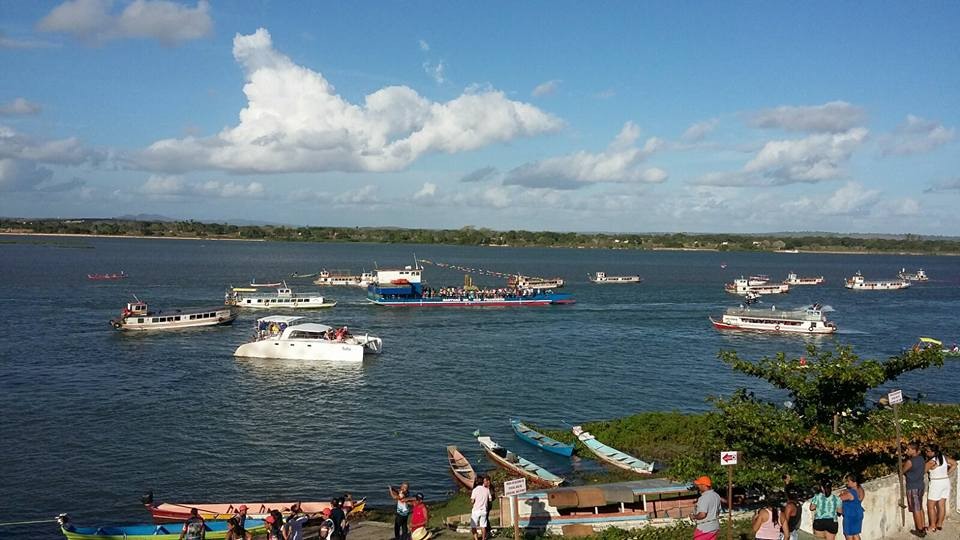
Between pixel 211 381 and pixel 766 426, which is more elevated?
pixel 766 426

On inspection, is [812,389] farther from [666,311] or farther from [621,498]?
[666,311]

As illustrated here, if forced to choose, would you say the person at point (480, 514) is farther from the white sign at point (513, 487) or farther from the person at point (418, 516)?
the white sign at point (513, 487)

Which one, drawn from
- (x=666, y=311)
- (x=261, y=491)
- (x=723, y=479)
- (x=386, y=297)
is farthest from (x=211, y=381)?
(x=666, y=311)

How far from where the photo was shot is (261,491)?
1146 inches

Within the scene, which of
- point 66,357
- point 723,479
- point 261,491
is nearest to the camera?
point 723,479

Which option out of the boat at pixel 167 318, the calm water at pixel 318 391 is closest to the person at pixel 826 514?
the calm water at pixel 318 391

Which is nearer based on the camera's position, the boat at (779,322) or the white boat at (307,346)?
the white boat at (307,346)

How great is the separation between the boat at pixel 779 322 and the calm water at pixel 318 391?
7.98 feet

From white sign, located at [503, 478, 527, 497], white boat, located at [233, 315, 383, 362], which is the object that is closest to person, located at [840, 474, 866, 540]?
white sign, located at [503, 478, 527, 497]

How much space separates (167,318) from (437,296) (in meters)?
36.9

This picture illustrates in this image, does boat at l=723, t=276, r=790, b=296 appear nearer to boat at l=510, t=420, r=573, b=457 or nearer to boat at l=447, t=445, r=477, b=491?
boat at l=510, t=420, r=573, b=457

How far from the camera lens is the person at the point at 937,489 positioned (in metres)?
16.1

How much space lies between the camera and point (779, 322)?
78.4m

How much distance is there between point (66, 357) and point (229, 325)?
21.8 m
